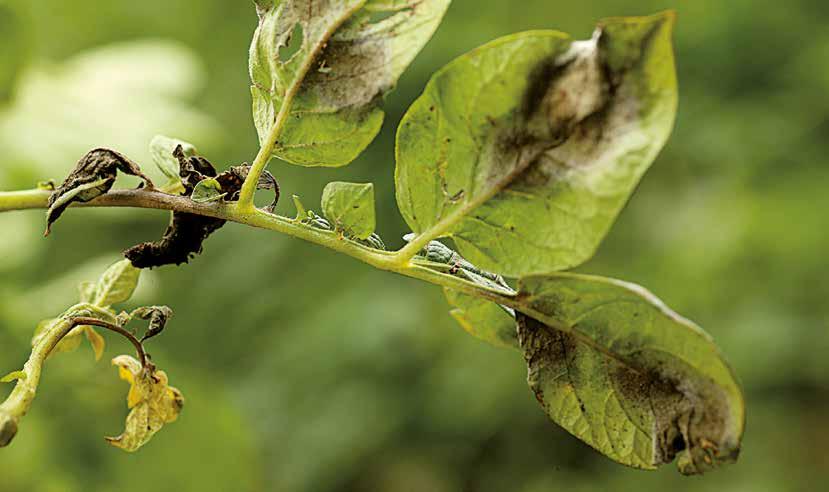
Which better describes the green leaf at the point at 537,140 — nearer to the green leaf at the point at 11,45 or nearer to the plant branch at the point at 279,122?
the plant branch at the point at 279,122

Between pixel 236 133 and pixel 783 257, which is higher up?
pixel 783 257

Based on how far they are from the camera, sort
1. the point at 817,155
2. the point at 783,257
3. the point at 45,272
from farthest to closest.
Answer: the point at 817,155
the point at 783,257
the point at 45,272

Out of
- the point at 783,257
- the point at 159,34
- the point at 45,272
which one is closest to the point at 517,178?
the point at 45,272

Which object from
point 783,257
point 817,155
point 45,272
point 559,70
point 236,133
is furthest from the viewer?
point 236,133

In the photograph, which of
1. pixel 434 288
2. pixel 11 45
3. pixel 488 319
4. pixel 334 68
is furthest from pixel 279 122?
pixel 434 288

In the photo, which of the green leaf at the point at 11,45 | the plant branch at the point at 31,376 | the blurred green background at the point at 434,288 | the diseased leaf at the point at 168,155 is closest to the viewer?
the plant branch at the point at 31,376

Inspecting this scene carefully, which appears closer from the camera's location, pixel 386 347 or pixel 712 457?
pixel 712 457

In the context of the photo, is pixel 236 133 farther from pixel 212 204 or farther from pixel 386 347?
pixel 212 204

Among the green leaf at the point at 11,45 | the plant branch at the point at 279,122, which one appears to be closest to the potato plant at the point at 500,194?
the plant branch at the point at 279,122
